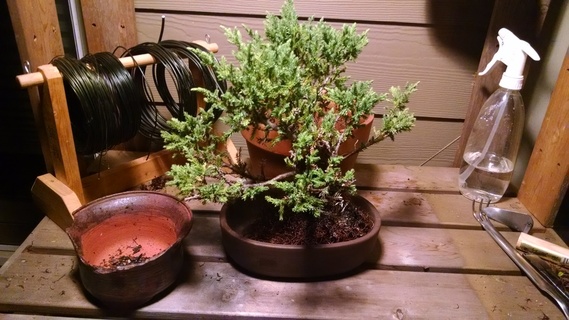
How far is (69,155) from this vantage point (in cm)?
95

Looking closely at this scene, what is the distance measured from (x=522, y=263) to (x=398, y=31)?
2.26ft

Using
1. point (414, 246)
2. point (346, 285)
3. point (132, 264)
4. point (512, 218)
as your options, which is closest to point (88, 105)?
point (132, 264)

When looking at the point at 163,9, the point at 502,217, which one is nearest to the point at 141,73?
the point at 163,9

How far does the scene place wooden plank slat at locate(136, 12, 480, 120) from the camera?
1.26m

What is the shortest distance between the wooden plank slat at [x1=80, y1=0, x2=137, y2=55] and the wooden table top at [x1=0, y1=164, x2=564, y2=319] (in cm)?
49

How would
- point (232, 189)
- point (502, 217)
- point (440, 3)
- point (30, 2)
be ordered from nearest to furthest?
point (232, 189) → point (30, 2) → point (502, 217) → point (440, 3)

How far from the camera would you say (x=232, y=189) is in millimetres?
784

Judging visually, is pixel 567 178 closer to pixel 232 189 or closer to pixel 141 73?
pixel 232 189

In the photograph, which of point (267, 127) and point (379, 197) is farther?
point (379, 197)

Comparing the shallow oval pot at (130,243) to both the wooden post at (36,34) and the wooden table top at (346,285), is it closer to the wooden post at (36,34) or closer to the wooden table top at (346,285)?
the wooden table top at (346,285)

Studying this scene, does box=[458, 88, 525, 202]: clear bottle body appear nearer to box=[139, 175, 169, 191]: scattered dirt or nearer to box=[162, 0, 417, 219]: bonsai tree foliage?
box=[162, 0, 417, 219]: bonsai tree foliage

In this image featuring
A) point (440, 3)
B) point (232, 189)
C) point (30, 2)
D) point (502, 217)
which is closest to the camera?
point (232, 189)

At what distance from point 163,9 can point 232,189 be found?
685mm

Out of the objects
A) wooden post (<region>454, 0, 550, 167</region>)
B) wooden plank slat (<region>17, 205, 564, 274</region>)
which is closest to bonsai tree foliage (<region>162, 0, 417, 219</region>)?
wooden plank slat (<region>17, 205, 564, 274</region>)
